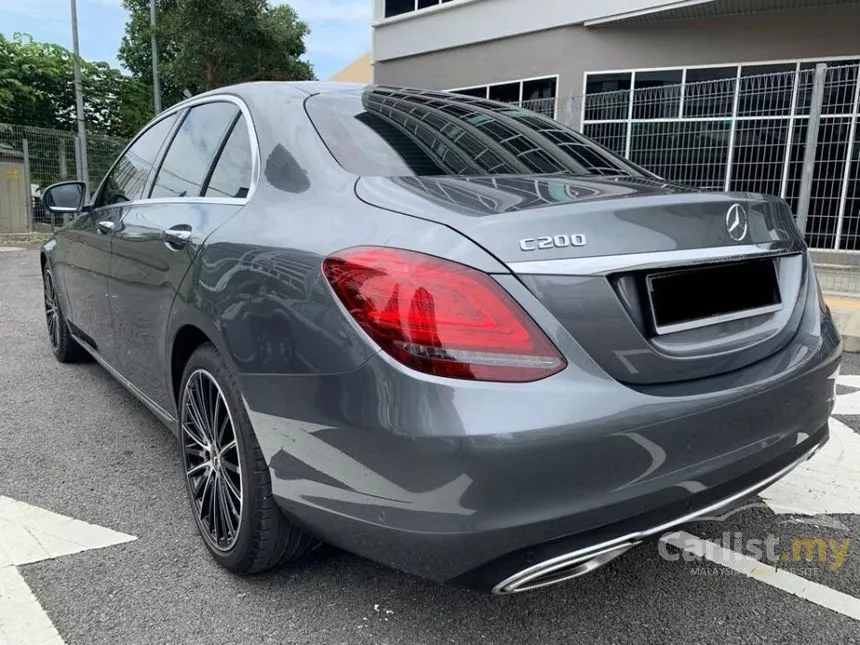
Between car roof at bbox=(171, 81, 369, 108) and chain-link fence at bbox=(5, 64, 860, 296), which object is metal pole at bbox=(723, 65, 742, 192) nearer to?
chain-link fence at bbox=(5, 64, 860, 296)

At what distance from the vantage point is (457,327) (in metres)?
1.47

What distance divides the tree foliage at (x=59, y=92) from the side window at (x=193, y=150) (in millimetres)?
26230

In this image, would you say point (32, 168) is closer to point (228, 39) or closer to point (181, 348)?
point (228, 39)

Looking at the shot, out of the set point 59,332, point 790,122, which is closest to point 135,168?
point 59,332

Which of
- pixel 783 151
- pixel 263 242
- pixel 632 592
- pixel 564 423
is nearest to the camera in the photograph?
pixel 564 423

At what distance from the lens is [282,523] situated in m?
1.94

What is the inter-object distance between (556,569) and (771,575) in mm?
1098

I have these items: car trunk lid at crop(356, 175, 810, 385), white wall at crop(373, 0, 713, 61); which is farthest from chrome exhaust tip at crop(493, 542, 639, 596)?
white wall at crop(373, 0, 713, 61)

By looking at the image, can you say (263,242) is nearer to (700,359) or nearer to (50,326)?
(700,359)

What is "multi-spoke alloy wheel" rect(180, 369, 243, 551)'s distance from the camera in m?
2.08

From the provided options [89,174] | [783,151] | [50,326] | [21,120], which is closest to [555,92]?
[783,151]

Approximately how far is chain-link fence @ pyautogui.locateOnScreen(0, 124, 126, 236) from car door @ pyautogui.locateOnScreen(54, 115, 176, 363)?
1133 centimetres

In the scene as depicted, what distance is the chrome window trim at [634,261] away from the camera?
150 centimetres

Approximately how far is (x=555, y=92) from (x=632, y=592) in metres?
13.1
